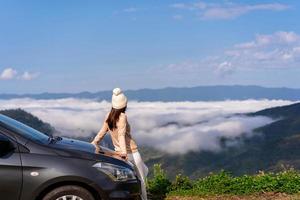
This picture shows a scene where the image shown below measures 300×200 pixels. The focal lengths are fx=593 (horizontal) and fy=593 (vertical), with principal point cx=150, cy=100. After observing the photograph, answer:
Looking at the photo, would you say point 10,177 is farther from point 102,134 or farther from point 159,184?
point 159,184

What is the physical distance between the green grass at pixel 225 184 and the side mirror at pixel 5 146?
391 cm

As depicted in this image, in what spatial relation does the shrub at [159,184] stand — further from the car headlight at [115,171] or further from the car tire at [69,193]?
the car tire at [69,193]

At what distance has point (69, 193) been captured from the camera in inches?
265

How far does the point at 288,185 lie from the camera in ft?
34.0

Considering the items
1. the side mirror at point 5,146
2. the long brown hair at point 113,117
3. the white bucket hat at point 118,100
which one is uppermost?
the white bucket hat at point 118,100

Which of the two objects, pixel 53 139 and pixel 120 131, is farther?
pixel 120 131

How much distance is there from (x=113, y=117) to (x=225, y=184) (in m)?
3.01

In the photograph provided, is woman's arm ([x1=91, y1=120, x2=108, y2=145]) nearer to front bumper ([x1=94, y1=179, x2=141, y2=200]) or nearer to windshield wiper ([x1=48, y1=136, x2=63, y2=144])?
windshield wiper ([x1=48, y1=136, x2=63, y2=144])

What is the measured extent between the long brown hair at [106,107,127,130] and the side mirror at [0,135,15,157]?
2093 millimetres

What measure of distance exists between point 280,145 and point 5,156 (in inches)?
7407

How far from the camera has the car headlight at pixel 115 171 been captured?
22.8 ft

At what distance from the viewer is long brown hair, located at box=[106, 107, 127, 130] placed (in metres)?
8.52

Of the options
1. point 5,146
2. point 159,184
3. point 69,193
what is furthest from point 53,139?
point 159,184

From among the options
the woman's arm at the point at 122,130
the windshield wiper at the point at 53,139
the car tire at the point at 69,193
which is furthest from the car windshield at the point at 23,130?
the woman's arm at the point at 122,130
